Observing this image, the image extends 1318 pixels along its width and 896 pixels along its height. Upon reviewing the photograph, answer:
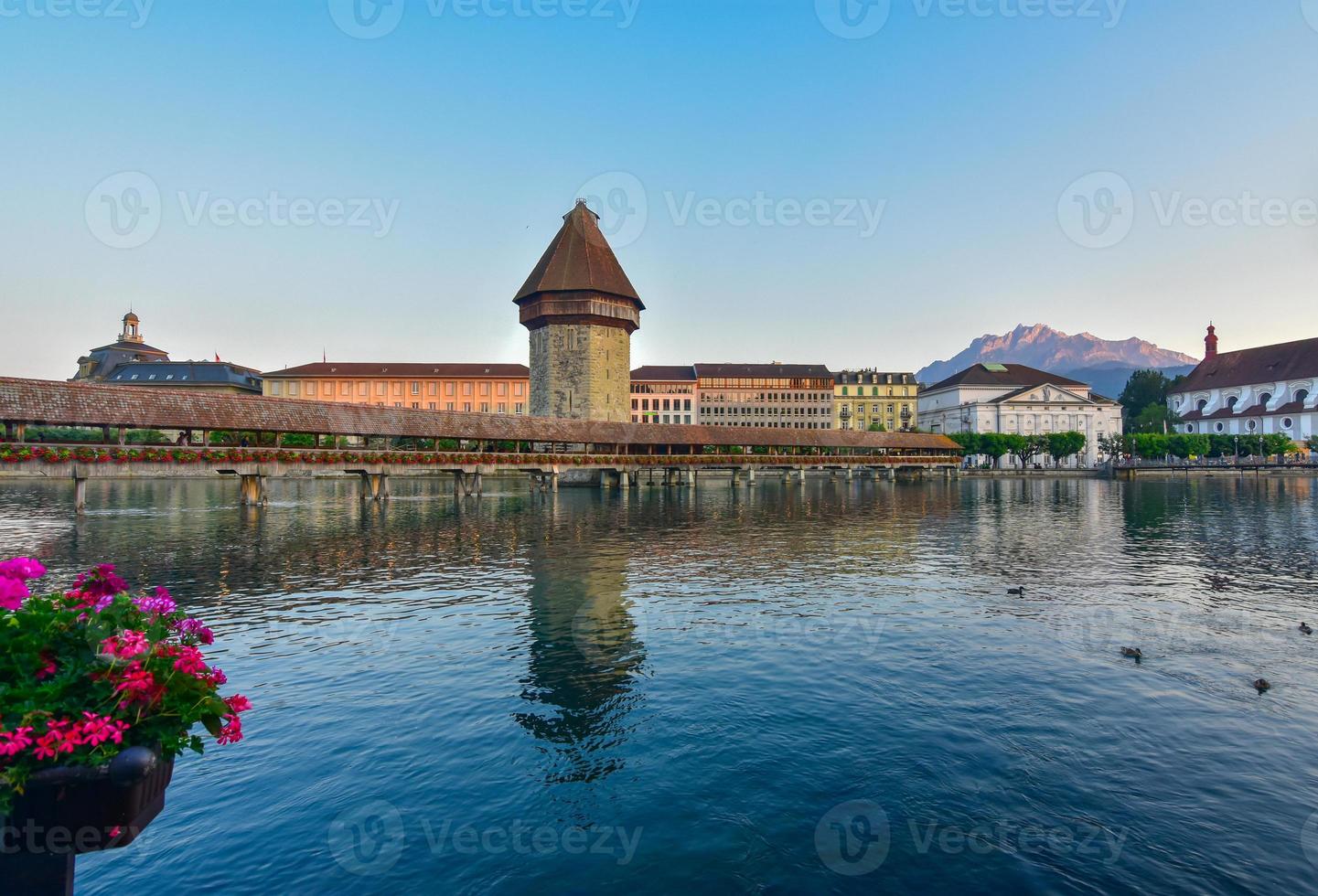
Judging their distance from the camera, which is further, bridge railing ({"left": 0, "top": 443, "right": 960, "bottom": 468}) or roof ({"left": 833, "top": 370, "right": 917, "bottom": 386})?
roof ({"left": 833, "top": 370, "right": 917, "bottom": 386})

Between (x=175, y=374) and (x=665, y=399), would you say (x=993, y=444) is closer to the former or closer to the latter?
(x=665, y=399)

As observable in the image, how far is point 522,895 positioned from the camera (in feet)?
19.4

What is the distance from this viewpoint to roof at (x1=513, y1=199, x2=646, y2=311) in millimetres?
65750

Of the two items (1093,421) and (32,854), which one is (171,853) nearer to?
(32,854)

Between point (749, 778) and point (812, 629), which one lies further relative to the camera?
point (812, 629)

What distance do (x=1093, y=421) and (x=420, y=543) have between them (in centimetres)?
12924

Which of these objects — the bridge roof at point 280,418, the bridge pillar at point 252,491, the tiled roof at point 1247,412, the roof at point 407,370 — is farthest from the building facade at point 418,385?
the tiled roof at point 1247,412

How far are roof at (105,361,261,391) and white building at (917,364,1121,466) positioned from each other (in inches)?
4621

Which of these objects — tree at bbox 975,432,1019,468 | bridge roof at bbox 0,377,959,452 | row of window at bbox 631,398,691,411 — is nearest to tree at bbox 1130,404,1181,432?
tree at bbox 975,432,1019,468

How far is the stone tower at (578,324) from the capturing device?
6575 cm

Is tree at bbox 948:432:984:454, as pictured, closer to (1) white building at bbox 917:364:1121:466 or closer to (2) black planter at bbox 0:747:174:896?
(1) white building at bbox 917:364:1121:466

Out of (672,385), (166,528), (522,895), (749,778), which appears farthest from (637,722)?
(672,385)

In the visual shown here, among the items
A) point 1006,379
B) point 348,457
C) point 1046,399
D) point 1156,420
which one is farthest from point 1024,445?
point 348,457

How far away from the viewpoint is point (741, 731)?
912cm
